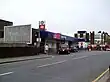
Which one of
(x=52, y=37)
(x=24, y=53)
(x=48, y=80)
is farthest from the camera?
(x=52, y=37)

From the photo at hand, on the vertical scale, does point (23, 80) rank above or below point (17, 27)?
below

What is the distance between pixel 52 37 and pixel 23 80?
40.2 meters

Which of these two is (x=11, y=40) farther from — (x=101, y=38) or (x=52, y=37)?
(x=101, y=38)

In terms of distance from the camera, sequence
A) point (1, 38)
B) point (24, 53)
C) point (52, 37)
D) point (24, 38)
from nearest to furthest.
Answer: point (24, 53) → point (24, 38) → point (1, 38) → point (52, 37)

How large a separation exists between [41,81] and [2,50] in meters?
17.3

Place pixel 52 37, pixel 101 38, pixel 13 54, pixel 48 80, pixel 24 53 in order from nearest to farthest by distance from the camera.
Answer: pixel 48 80
pixel 13 54
pixel 24 53
pixel 52 37
pixel 101 38

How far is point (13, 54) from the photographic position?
30641mm

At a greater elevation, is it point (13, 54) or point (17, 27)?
point (17, 27)

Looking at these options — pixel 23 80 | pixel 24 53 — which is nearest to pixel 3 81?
pixel 23 80

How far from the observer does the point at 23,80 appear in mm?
11523

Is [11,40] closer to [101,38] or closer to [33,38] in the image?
[33,38]

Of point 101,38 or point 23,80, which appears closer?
point 23,80

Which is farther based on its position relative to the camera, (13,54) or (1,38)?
(1,38)

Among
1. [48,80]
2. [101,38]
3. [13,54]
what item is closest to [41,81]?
[48,80]
